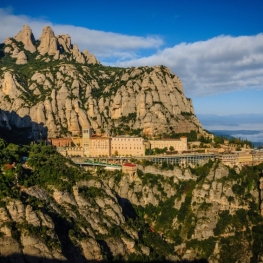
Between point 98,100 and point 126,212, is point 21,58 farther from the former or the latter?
point 126,212

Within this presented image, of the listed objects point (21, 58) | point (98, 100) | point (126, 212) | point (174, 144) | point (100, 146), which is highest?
point (21, 58)

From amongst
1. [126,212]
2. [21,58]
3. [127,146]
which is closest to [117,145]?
[127,146]

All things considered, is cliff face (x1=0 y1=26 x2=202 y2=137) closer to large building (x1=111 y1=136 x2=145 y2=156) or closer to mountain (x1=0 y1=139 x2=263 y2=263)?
large building (x1=111 y1=136 x2=145 y2=156)

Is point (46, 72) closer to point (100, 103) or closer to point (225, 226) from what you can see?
point (100, 103)

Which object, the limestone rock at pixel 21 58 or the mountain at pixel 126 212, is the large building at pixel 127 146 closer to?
the mountain at pixel 126 212

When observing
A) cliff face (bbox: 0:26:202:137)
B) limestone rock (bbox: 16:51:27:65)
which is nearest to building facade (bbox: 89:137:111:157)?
cliff face (bbox: 0:26:202:137)

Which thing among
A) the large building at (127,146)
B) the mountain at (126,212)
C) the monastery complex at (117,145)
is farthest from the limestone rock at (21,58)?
the mountain at (126,212)
